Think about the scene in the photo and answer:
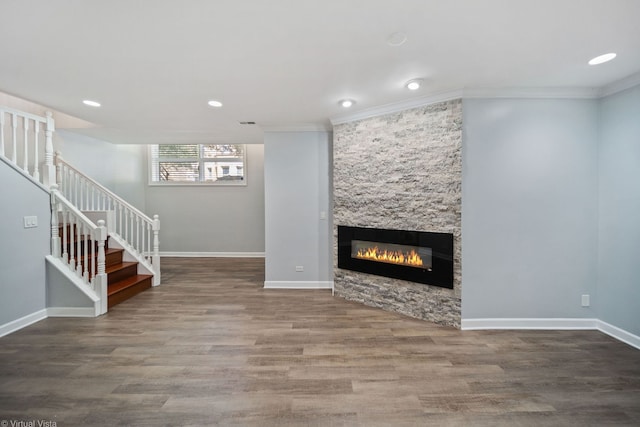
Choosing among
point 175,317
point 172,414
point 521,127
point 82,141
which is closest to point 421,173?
Answer: point 521,127

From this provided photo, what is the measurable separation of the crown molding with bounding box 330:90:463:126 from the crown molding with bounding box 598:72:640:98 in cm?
143

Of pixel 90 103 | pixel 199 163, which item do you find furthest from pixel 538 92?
pixel 199 163

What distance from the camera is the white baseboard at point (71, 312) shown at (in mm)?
3381

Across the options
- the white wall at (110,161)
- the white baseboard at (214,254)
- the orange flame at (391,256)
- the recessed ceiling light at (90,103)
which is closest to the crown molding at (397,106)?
the orange flame at (391,256)

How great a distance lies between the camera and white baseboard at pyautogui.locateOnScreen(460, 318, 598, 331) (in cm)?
303

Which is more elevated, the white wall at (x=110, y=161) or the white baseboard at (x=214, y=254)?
the white wall at (x=110, y=161)

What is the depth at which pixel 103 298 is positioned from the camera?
11.4 ft

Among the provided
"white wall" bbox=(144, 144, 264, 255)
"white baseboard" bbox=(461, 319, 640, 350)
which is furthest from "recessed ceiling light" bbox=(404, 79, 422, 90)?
"white wall" bbox=(144, 144, 264, 255)

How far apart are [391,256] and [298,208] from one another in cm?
166

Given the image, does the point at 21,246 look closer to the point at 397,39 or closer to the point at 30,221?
the point at 30,221

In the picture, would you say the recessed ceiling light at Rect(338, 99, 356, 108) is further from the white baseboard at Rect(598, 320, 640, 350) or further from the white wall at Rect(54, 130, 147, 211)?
the white wall at Rect(54, 130, 147, 211)

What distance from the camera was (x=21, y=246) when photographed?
10.3ft

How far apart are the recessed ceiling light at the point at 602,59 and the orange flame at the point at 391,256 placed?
2.35 m

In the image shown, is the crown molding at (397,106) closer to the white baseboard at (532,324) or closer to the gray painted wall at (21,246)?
the white baseboard at (532,324)
